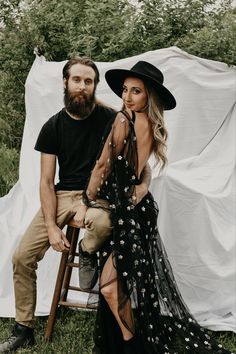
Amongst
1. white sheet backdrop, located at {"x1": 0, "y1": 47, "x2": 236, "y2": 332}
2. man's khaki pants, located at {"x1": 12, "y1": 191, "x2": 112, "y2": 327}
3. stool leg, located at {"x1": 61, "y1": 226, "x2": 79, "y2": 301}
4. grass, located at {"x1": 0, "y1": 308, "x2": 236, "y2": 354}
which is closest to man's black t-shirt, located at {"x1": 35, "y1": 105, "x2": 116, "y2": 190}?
man's khaki pants, located at {"x1": 12, "y1": 191, "x2": 112, "y2": 327}

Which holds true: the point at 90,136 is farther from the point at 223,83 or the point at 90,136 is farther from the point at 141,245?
the point at 223,83

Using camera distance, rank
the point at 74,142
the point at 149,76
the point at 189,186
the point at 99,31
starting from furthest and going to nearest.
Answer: the point at 99,31 → the point at 189,186 → the point at 74,142 → the point at 149,76

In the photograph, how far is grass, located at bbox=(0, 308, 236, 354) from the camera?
13.5ft

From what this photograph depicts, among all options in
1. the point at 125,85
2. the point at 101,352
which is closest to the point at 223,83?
the point at 125,85

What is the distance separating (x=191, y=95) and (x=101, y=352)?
224 centimetres

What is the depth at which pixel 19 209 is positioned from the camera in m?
5.32

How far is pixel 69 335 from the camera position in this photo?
4312 mm

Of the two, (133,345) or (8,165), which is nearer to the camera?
(133,345)

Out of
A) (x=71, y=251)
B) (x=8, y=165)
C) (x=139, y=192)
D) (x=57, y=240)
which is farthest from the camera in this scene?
(x=8, y=165)

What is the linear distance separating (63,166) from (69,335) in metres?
1.19

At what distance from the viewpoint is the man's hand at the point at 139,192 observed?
12.3ft

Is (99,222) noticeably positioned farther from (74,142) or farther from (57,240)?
(74,142)

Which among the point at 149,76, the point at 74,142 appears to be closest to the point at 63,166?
the point at 74,142

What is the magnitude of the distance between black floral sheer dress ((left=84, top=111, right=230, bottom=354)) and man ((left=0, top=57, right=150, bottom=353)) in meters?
0.38
